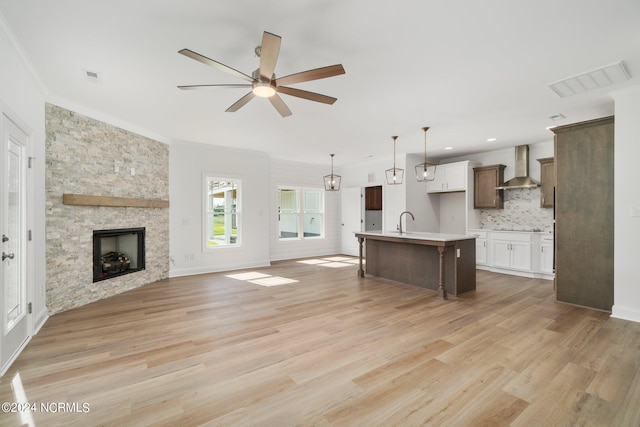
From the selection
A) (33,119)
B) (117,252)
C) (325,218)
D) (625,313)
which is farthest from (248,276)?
(625,313)

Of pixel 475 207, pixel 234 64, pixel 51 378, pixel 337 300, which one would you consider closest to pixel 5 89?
pixel 234 64

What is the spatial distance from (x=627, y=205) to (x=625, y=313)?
4.11 feet

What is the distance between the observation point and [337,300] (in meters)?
4.32

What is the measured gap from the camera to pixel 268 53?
84.3 inches

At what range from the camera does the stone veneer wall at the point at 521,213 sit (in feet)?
20.2

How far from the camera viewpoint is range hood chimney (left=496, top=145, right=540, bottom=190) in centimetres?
612

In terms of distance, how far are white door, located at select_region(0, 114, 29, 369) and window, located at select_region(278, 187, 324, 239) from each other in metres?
5.52

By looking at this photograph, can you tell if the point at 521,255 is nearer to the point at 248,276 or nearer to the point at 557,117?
the point at 557,117

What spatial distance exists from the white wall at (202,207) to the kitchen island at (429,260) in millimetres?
2658

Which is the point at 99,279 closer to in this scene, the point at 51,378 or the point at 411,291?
the point at 51,378

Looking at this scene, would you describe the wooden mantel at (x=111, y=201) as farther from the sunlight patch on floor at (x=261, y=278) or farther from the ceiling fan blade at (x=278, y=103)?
the ceiling fan blade at (x=278, y=103)

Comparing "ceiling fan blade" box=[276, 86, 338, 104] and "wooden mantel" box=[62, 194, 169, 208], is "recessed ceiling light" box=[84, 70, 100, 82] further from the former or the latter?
"ceiling fan blade" box=[276, 86, 338, 104]

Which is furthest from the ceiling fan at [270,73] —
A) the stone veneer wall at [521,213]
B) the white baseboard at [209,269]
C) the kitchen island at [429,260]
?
the stone veneer wall at [521,213]

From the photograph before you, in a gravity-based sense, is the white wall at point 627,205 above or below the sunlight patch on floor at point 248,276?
above
